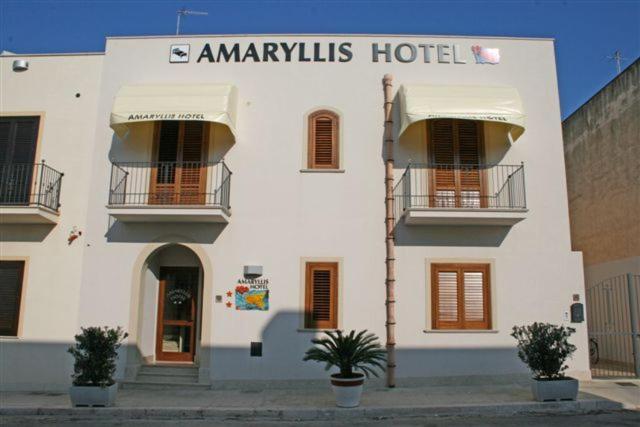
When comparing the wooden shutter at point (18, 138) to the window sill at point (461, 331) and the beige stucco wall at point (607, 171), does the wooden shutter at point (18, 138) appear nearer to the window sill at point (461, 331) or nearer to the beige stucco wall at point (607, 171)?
the window sill at point (461, 331)

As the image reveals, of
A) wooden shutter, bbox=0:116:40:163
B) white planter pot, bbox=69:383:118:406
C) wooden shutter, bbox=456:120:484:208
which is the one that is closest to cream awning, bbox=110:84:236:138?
wooden shutter, bbox=0:116:40:163

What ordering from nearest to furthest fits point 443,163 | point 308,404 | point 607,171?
point 308,404 < point 443,163 < point 607,171

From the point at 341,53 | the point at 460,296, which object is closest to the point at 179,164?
the point at 341,53

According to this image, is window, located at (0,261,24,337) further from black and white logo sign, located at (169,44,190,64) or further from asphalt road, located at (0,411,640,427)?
black and white logo sign, located at (169,44,190,64)

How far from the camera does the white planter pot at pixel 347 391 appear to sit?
32.8ft

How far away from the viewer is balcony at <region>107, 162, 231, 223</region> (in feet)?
41.8

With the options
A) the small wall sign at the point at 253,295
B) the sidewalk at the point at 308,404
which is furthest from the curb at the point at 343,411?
the small wall sign at the point at 253,295

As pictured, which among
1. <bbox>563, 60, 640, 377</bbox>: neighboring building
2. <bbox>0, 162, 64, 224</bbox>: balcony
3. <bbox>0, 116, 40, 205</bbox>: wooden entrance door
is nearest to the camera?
<bbox>0, 162, 64, 224</bbox>: balcony

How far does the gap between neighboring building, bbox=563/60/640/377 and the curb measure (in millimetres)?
3963

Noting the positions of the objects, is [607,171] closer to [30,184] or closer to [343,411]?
[343,411]

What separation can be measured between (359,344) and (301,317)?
2.45m

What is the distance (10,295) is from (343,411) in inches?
339

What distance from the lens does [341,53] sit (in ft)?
44.8

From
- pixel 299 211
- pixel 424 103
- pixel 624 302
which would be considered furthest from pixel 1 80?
pixel 624 302
